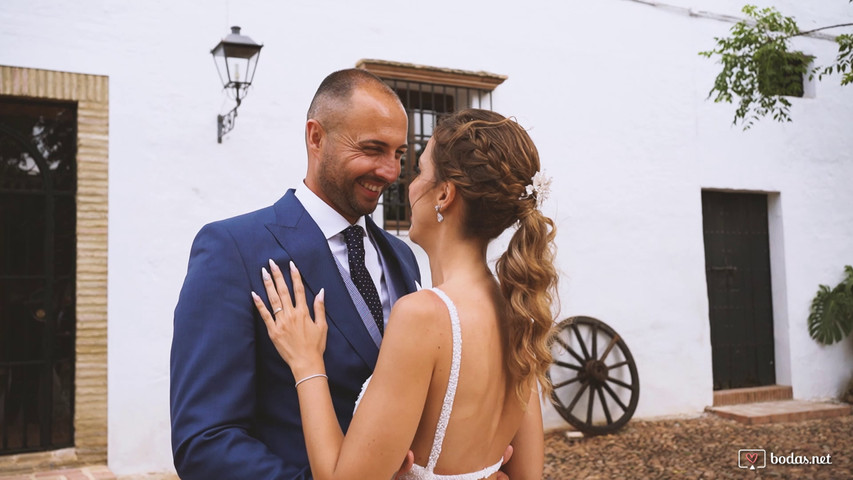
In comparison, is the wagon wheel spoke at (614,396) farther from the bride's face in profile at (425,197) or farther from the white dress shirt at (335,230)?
the bride's face in profile at (425,197)

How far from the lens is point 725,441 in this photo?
22.9 feet

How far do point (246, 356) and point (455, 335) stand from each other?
1.69 ft

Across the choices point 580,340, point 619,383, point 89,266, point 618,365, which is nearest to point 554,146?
point 580,340

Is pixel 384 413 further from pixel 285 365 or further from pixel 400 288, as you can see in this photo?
pixel 400 288

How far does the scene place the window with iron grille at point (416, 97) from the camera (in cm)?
659

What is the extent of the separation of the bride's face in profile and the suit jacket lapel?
0.27 m

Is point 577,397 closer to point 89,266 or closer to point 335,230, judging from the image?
point 89,266

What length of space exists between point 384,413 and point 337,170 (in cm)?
78

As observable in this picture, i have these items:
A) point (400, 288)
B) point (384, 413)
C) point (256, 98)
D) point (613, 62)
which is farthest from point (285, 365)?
point (613, 62)

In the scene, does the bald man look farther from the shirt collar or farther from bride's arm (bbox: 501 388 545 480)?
bride's arm (bbox: 501 388 545 480)

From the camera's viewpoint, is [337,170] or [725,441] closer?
[337,170]

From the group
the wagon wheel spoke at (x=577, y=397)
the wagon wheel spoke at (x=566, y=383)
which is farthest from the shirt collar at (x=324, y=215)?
the wagon wheel spoke at (x=577, y=397)

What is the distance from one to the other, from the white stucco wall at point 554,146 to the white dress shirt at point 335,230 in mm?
4044

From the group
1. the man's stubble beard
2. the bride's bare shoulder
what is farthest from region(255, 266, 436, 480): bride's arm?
A: the man's stubble beard
